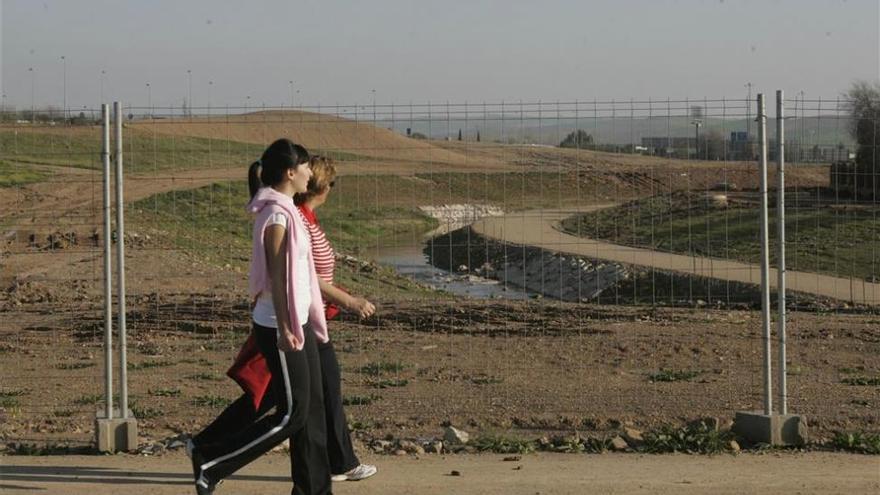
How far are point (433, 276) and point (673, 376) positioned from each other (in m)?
5.69

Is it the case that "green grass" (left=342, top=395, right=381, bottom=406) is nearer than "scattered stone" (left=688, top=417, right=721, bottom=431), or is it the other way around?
"scattered stone" (left=688, top=417, right=721, bottom=431)

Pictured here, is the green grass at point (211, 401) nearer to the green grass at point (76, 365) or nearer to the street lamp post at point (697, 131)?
the green grass at point (76, 365)

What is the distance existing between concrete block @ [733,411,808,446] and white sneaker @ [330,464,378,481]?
2426 mm

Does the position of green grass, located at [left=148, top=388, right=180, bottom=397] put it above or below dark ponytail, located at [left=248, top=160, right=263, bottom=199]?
below

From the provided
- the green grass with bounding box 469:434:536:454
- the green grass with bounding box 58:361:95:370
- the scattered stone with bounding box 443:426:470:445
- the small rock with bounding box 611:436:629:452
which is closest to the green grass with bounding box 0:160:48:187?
the green grass with bounding box 58:361:95:370

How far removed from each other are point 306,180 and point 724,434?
334cm

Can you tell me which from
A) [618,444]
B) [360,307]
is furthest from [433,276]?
[360,307]

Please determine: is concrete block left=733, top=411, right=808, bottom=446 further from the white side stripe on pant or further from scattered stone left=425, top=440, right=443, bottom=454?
the white side stripe on pant

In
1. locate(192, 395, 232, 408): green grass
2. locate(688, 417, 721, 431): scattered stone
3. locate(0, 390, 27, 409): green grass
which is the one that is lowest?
locate(192, 395, 232, 408): green grass

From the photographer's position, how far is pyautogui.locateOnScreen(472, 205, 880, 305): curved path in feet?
64.5

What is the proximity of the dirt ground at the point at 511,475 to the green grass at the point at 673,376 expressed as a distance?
3.23 metres

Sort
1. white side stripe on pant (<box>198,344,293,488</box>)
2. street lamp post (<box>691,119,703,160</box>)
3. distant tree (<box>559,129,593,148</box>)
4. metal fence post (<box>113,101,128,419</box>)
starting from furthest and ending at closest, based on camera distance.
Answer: distant tree (<box>559,129,593,148</box>) → street lamp post (<box>691,119,703,160</box>) → metal fence post (<box>113,101,128,419</box>) → white side stripe on pant (<box>198,344,293,488</box>)

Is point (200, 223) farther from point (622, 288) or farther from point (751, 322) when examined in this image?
point (751, 322)

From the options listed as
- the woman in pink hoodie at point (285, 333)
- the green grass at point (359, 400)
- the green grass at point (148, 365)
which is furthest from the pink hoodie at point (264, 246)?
the green grass at point (148, 365)
